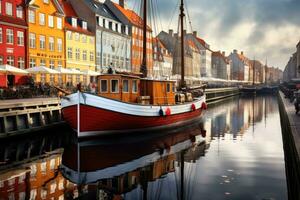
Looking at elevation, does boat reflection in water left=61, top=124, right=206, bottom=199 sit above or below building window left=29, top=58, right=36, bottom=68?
→ below

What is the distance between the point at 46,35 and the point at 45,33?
0.95 ft

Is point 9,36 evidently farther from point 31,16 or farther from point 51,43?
point 51,43

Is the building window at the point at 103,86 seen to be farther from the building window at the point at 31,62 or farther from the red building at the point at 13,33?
the building window at the point at 31,62

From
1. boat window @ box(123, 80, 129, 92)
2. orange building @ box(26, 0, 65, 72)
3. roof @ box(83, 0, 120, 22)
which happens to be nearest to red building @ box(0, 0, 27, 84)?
orange building @ box(26, 0, 65, 72)

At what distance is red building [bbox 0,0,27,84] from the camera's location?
129 feet

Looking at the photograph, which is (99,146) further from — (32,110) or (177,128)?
(177,128)

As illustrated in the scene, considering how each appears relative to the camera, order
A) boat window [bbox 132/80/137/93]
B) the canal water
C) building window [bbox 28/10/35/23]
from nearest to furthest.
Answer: the canal water, boat window [bbox 132/80/137/93], building window [bbox 28/10/35/23]

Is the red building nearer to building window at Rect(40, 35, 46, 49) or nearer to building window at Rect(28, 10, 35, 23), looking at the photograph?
building window at Rect(28, 10, 35, 23)

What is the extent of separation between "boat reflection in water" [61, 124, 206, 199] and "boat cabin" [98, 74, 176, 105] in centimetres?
283

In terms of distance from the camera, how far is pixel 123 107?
2159 cm

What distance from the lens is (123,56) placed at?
6650 centimetres

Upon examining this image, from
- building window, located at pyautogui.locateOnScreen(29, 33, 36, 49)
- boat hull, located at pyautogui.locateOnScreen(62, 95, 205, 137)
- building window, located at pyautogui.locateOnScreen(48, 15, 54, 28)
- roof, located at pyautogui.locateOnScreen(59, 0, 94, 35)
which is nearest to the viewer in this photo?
boat hull, located at pyautogui.locateOnScreen(62, 95, 205, 137)

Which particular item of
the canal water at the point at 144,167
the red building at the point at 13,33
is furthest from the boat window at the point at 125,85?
the red building at the point at 13,33

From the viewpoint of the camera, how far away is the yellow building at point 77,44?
5075 cm
